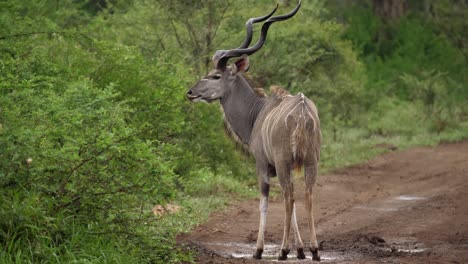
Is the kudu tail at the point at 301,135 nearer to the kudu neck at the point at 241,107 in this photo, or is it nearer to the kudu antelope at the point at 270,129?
the kudu antelope at the point at 270,129

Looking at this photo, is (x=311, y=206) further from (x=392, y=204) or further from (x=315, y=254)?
(x=392, y=204)

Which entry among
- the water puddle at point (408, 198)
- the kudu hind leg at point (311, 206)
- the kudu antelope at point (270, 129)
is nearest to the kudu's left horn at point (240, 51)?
the kudu antelope at point (270, 129)

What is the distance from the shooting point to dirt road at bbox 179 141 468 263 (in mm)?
8695

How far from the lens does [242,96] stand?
10125 millimetres

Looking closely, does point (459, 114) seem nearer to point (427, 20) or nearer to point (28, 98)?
point (427, 20)

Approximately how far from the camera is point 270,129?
8.99m

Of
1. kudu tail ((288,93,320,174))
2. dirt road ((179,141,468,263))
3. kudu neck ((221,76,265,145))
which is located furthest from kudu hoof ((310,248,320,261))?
kudu neck ((221,76,265,145))

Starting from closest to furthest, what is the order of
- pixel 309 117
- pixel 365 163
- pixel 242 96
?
1. pixel 309 117
2. pixel 242 96
3. pixel 365 163

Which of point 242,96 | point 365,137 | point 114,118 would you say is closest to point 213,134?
point 242,96

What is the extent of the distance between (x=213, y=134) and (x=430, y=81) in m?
13.2

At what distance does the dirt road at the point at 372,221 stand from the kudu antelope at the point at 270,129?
0.51m

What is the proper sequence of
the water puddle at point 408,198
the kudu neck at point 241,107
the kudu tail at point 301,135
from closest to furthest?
the kudu tail at point 301,135, the kudu neck at point 241,107, the water puddle at point 408,198

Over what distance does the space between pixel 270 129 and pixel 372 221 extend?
105 inches

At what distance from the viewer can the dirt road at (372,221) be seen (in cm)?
870
